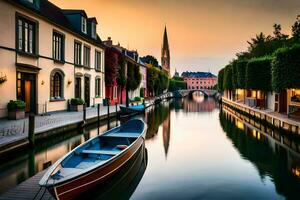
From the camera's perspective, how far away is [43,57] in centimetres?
2366

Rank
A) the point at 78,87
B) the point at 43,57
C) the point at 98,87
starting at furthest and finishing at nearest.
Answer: the point at 98,87, the point at 78,87, the point at 43,57

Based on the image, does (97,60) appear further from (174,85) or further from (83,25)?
(174,85)

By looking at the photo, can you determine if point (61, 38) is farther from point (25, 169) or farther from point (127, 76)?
point (127, 76)

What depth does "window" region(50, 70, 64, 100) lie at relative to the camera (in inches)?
1006

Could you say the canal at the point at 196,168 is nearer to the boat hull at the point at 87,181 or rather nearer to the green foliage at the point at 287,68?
the boat hull at the point at 87,181

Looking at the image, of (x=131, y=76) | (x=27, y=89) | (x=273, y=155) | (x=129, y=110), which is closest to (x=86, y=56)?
(x=129, y=110)

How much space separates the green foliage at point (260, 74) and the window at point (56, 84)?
22.6 meters

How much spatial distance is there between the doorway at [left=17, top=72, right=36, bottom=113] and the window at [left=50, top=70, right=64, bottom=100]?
9.06 feet

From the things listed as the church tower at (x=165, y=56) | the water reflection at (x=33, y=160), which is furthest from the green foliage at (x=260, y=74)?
the church tower at (x=165, y=56)

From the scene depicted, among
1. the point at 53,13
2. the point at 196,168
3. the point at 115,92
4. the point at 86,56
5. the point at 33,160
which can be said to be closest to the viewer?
the point at 33,160

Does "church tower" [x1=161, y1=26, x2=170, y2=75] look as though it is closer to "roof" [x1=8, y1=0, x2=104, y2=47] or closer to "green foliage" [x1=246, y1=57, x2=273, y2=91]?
"green foliage" [x1=246, y1=57, x2=273, y2=91]

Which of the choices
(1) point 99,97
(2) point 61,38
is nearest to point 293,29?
(1) point 99,97

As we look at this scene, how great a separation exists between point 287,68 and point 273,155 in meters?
10.8

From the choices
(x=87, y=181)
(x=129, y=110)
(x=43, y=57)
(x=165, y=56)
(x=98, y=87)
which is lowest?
(x=87, y=181)
